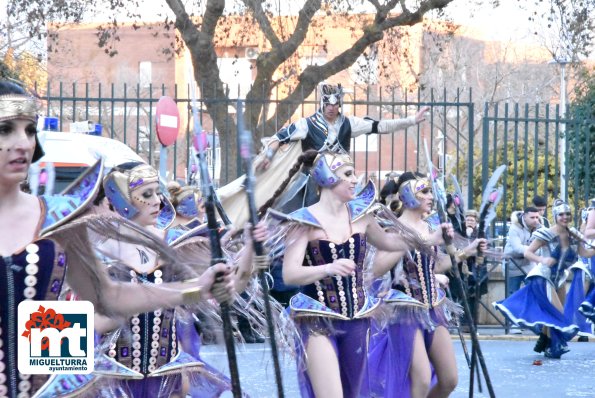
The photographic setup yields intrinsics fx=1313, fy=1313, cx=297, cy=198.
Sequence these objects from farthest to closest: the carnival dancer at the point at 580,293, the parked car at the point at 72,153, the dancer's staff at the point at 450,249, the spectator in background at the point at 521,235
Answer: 1. the spectator in background at the point at 521,235
2. the carnival dancer at the point at 580,293
3. the parked car at the point at 72,153
4. the dancer's staff at the point at 450,249

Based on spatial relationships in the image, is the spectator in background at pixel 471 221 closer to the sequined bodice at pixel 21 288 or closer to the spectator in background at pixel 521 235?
the spectator in background at pixel 521 235

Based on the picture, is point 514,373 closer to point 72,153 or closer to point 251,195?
point 72,153

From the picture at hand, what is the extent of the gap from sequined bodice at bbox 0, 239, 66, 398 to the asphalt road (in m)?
5.58

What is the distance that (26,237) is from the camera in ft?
12.6

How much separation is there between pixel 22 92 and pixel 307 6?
600 inches

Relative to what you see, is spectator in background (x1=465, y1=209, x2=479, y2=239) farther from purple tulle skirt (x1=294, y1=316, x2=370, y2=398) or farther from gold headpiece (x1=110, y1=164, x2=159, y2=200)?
gold headpiece (x1=110, y1=164, x2=159, y2=200)

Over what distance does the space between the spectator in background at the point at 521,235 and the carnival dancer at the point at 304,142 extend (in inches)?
206

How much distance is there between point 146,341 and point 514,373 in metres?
6.96

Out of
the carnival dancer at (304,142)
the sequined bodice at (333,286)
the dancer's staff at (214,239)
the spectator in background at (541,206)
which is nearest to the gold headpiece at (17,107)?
the dancer's staff at (214,239)

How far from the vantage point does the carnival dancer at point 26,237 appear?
3.78m

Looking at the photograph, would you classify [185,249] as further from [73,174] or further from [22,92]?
[73,174]

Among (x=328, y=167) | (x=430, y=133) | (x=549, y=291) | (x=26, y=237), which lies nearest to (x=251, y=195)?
(x=26, y=237)

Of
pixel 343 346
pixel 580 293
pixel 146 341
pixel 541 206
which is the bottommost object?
pixel 580 293

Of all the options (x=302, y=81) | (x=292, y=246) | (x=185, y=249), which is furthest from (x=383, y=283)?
(x=302, y=81)
